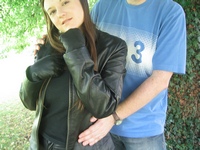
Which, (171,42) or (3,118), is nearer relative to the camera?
(171,42)

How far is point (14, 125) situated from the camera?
4.39 meters

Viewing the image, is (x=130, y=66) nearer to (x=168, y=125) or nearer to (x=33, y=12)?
(x=168, y=125)

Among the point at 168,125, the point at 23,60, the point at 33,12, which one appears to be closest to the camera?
the point at 168,125

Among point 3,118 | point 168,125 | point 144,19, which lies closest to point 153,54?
point 144,19

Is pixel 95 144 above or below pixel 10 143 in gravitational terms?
above

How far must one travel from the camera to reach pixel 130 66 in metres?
1.60

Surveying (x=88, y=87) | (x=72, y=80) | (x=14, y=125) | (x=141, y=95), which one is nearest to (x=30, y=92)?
(x=72, y=80)

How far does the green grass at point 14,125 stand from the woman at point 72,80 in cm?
258

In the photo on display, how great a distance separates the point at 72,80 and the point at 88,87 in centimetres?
17

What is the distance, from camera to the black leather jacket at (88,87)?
3.94 ft

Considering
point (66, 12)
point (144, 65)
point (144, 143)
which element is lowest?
point (144, 143)

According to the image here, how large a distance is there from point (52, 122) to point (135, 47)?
2.30ft

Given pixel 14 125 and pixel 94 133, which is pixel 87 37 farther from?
pixel 14 125

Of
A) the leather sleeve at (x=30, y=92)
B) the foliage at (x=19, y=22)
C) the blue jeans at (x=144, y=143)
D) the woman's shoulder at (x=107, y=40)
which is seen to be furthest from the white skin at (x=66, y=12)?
the foliage at (x=19, y=22)
